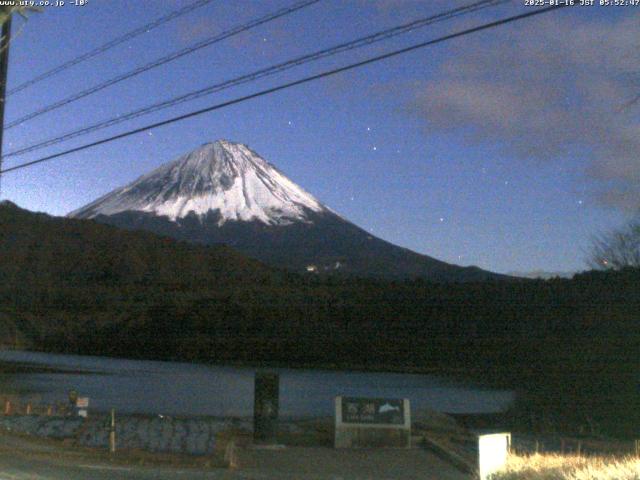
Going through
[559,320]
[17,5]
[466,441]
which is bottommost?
[466,441]

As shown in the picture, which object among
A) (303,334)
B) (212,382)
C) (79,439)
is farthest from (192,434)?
(303,334)

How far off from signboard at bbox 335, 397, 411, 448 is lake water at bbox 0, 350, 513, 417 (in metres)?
11.4

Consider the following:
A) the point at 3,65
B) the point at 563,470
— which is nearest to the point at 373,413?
the point at 563,470

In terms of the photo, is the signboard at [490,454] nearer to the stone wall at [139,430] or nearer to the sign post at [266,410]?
the sign post at [266,410]

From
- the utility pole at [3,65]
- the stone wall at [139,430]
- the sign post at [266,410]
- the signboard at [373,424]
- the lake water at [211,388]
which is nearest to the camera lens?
the sign post at [266,410]

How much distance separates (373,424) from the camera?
56.5ft

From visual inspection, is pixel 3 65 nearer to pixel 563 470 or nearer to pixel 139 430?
pixel 139 430

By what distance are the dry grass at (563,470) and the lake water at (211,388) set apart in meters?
16.6

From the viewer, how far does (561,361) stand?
43.8 m

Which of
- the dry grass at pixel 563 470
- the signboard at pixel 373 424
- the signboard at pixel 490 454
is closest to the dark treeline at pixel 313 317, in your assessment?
the signboard at pixel 373 424

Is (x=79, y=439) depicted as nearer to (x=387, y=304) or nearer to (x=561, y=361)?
(x=561, y=361)

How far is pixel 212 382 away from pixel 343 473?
30.3 m

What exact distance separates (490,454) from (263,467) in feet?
13.0

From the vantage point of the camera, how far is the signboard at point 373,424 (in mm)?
17078
